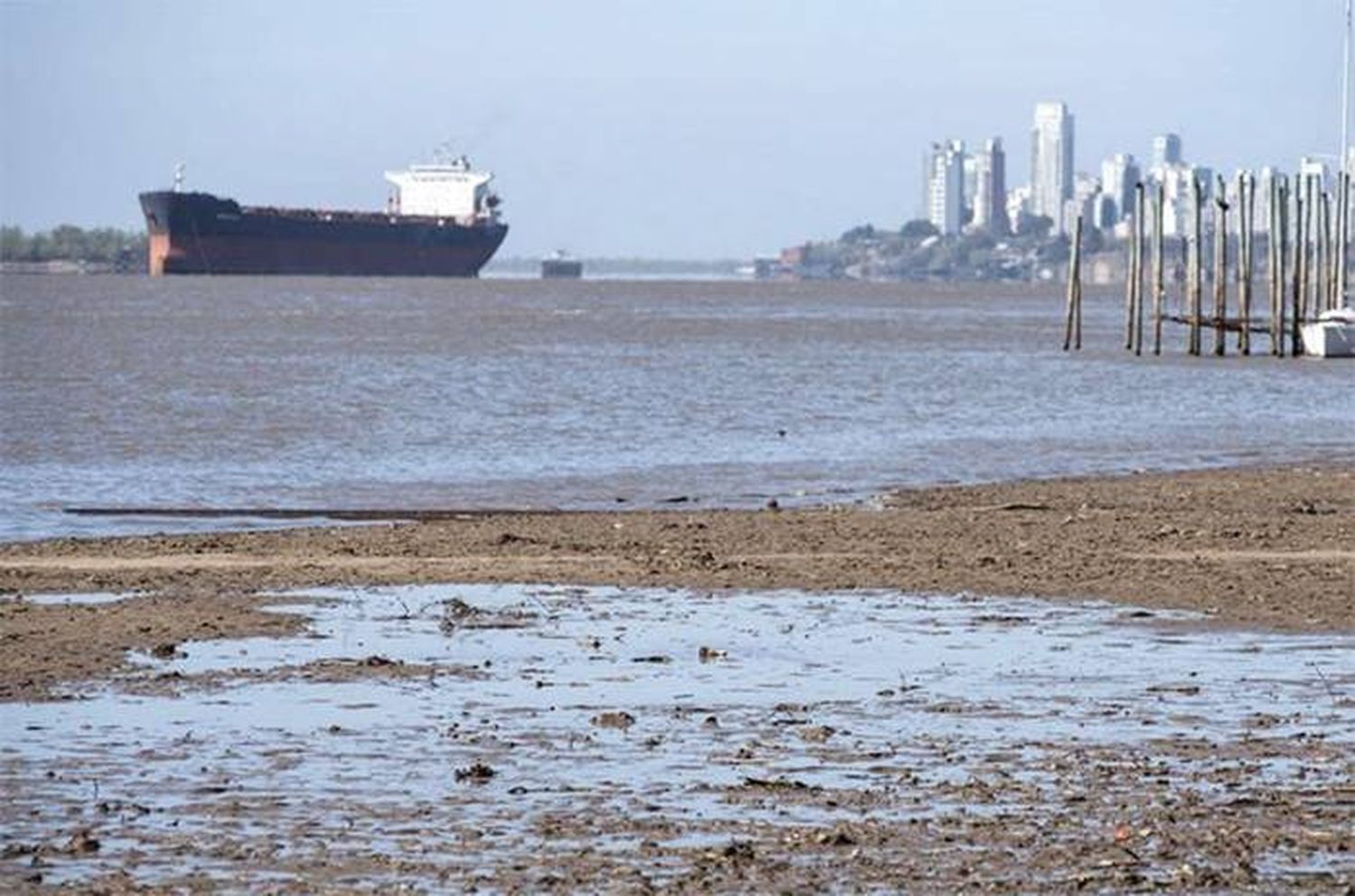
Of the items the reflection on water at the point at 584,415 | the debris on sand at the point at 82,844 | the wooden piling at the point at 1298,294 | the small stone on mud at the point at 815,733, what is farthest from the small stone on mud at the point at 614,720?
the wooden piling at the point at 1298,294

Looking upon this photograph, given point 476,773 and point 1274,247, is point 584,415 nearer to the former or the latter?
point 1274,247

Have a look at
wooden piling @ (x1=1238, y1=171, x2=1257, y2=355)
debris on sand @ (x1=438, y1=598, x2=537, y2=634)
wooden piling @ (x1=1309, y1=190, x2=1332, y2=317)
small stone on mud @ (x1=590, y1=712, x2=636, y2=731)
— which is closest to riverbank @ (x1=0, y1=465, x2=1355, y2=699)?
debris on sand @ (x1=438, y1=598, x2=537, y2=634)

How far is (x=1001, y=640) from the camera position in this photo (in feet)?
52.4

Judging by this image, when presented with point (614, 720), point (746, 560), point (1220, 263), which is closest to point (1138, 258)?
point (1220, 263)

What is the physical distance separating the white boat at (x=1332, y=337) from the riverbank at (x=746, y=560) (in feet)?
148

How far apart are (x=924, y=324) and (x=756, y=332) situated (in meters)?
18.0

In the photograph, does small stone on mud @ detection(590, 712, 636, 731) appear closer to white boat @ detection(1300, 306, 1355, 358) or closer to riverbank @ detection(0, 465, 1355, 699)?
riverbank @ detection(0, 465, 1355, 699)

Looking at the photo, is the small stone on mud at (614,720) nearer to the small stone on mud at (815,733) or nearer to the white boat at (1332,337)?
the small stone on mud at (815,733)

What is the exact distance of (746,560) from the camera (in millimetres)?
20719

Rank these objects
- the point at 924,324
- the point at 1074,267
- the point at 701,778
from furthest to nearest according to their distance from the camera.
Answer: the point at 924,324, the point at 1074,267, the point at 701,778

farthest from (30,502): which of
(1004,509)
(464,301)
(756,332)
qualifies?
(464,301)

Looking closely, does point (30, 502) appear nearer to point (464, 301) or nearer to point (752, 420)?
point (752, 420)

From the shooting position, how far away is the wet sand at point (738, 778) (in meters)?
9.92

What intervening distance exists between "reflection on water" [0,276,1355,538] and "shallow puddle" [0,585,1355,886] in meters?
11.1
